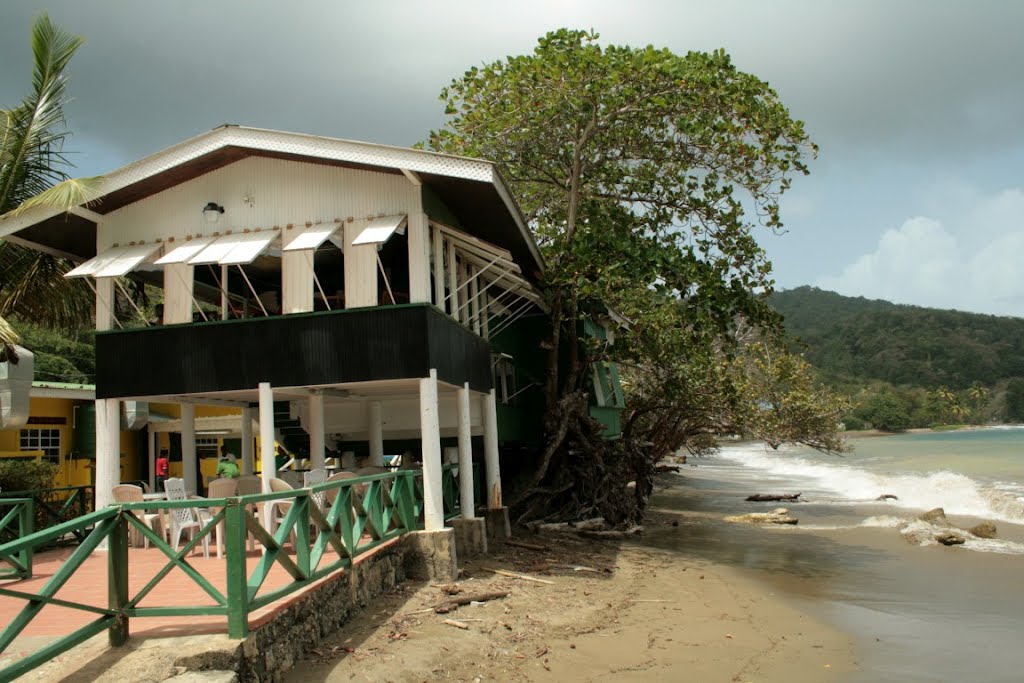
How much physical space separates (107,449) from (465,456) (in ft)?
17.3

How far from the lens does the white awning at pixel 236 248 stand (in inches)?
454

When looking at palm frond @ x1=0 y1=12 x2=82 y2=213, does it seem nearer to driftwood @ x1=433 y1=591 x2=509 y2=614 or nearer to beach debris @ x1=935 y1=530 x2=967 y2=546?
driftwood @ x1=433 y1=591 x2=509 y2=614

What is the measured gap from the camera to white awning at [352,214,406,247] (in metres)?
11.1

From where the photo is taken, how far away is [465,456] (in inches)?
518

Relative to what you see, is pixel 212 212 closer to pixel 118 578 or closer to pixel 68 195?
pixel 68 195

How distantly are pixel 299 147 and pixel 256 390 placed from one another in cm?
350

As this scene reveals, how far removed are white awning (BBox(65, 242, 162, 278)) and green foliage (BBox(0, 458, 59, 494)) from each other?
5.06 meters

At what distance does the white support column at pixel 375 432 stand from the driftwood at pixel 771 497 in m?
18.4

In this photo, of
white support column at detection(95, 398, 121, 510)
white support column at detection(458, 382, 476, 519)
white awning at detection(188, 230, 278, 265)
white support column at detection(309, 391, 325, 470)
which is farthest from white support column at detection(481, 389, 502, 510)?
white support column at detection(95, 398, 121, 510)

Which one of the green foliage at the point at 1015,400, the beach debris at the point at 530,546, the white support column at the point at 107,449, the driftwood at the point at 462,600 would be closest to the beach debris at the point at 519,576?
the driftwood at the point at 462,600

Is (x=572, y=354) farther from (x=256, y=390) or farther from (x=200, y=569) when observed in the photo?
(x=200, y=569)

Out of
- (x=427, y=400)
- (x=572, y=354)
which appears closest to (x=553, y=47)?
(x=572, y=354)

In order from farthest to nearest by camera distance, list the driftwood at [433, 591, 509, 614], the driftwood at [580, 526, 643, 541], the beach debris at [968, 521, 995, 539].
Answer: the beach debris at [968, 521, 995, 539] < the driftwood at [580, 526, 643, 541] < the driftwood at [433, 591, 509, 614]

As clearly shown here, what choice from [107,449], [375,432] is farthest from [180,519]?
[375,432]
